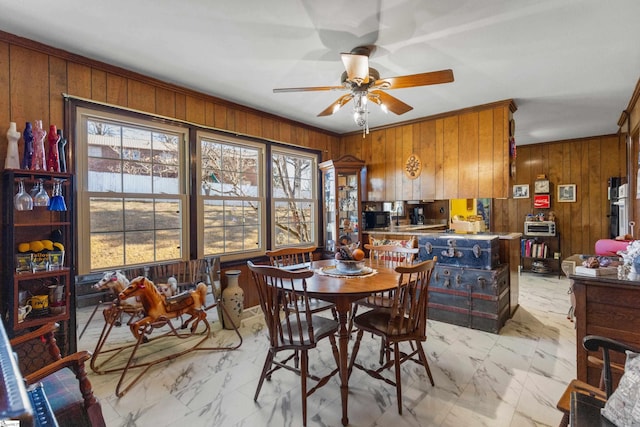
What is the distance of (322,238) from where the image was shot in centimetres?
493

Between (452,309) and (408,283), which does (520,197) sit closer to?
(452,309)

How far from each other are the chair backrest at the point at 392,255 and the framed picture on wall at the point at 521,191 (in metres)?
4.32

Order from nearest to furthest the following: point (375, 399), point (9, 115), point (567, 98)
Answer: point (375, 399) < point (9, 115) < point (567, 98)

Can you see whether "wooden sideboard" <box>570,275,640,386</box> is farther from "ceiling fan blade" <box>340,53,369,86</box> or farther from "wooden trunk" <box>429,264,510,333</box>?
"ceiling fan blade" <box>340,53,369,86</box>

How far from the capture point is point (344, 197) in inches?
188

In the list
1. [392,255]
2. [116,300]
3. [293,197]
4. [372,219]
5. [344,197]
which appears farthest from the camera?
[372,219]

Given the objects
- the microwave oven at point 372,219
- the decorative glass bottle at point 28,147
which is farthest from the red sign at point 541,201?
the decorative glass bottle at point 28,147

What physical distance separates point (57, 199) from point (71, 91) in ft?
Answer: 3.13

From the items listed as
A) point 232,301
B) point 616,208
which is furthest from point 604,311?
point 616,208

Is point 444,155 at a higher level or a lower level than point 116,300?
higher

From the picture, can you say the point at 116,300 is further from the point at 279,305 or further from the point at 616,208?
the point at 616,208

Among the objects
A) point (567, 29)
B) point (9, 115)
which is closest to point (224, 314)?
point (9, 115)

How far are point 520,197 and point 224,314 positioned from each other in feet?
20.2

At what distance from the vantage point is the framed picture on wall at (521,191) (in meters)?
6.22
